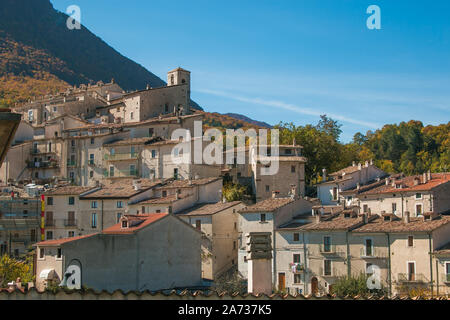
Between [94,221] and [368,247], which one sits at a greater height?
[94,221]

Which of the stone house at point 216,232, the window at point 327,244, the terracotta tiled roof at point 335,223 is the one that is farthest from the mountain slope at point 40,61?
the window at point 327,244

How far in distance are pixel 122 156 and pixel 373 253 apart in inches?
1218

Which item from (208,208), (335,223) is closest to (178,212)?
(208,208)

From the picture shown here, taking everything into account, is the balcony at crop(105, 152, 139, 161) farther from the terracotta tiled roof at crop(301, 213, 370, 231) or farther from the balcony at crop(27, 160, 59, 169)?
the terracotta tiled roof at crop(301, 213, 370, 231)

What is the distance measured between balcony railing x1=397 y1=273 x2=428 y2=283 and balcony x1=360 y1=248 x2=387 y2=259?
76.8 inches

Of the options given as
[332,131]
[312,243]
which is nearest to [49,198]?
[312,243]

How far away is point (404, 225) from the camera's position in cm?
5322

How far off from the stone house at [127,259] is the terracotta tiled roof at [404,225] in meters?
12.9

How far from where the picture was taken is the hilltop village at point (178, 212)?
4991 cm

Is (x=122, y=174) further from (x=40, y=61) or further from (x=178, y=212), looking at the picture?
(x=40, y=61)

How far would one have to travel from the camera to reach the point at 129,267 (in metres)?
47.8

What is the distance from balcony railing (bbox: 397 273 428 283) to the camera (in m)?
50.8

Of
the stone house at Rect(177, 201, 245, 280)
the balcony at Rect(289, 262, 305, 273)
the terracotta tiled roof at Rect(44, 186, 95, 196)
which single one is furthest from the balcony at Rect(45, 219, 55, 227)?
the balcony at Rect(289, 262, 305, 273)

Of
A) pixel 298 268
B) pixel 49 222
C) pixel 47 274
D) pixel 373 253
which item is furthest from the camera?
pixel 49 222
